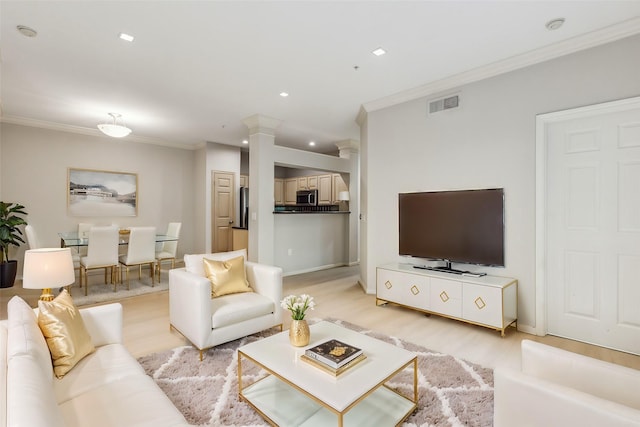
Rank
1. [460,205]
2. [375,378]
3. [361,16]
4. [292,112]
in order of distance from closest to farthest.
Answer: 1. [375,378]
2. [361,16]
3. [460,205]
4. [292,112]

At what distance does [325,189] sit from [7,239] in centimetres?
603

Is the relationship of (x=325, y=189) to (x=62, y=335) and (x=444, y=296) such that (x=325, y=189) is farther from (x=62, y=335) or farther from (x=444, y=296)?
(x=62, y=335)

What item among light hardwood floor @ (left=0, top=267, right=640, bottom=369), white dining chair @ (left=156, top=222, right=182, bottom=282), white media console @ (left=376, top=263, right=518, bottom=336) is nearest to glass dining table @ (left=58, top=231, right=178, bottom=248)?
white dining chair @ (left=156, top=222, right=182, bottom=282)

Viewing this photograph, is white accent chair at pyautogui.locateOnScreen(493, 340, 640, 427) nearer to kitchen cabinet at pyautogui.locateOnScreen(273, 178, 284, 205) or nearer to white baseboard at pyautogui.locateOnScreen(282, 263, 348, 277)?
white baseboard at pyautogui.locateOnScreen(282, 263, 348, 277)

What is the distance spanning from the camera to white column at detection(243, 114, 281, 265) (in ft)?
16.9

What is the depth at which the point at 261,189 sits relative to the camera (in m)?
5.19

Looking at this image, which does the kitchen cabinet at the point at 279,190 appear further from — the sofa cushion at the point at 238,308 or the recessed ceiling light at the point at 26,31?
the recessed ceiling light at the point at 26,31

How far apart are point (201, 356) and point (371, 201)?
9.76 ft

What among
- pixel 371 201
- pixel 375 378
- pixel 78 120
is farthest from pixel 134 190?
pixel 375 378

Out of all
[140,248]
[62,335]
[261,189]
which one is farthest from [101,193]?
[62,335]

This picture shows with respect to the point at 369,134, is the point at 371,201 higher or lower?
lower

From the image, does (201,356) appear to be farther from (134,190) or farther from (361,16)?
(134,190)

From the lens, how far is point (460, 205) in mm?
3586

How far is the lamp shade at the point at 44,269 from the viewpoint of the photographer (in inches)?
86.8
